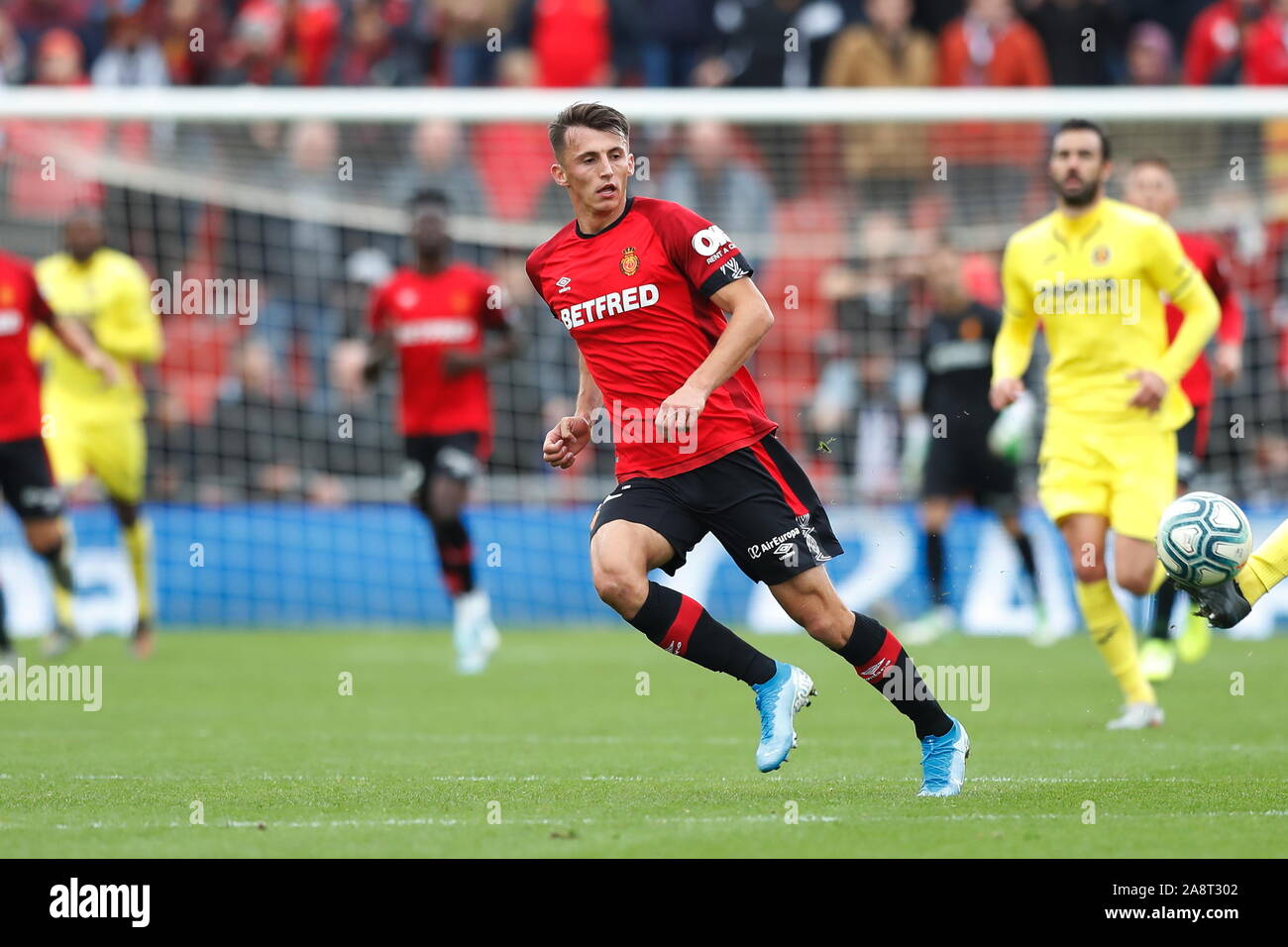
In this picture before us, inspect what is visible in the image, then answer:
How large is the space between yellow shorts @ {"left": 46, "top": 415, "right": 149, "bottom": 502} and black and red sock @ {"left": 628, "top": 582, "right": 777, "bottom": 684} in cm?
826

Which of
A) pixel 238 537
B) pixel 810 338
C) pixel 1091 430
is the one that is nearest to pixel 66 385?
pixel 238 537

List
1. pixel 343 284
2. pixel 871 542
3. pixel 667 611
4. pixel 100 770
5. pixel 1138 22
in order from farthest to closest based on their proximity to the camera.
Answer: pixel 1138 22
pixel 343 284
pixel 871 542
pixel 100 770
pixel 667 611

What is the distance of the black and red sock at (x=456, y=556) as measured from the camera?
508 inches

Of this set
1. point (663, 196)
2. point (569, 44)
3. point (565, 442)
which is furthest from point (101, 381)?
point (565, 442)

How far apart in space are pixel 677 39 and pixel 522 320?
194 inches

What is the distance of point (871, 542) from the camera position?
51.2 feet

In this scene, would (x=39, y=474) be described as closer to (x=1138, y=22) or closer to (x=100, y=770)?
(x=100, y=770)

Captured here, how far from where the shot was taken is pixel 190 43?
18.1 metres

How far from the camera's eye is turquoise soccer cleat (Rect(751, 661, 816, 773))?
22.1ft

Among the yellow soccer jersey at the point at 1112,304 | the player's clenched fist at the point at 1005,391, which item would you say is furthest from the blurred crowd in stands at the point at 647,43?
the player's clenched fist at the point at 1005,391

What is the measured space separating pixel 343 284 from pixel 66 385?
308cm

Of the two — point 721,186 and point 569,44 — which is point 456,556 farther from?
point 569,44

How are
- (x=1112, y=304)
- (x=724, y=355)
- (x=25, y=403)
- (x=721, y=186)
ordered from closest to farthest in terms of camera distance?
1. (x=724, y=355)
2. (x=1112, y=304)
3. (x=25, y=403)
4. (x=721, y=186)

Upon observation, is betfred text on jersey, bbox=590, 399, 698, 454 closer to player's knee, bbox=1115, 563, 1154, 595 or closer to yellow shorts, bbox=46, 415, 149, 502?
player's knee, bbox=1115, 563, 1154, 595
